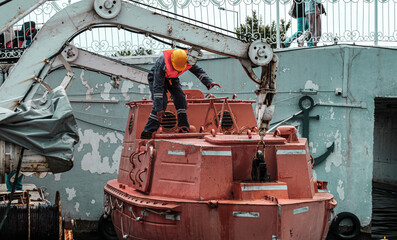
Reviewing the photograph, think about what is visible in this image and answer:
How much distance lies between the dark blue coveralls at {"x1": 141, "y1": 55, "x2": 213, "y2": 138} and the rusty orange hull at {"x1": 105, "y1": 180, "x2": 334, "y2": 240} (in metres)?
1.61

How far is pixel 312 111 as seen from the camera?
1303 centimetres

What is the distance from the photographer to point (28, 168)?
6613mm

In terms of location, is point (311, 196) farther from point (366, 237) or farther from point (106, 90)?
point (106, 90)

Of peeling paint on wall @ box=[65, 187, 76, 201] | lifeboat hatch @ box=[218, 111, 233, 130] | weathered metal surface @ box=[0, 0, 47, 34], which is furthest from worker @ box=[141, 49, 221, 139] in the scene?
peeling paint on wall @ box=[65, 187, 76, 201]

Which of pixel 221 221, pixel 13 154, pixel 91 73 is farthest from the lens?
pixel 91 73

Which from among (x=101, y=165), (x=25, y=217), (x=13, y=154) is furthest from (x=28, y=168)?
(x=101, y=165)

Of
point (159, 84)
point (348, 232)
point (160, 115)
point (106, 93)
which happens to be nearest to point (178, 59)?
point (159, 84)

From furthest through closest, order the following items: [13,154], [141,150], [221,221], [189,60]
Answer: [141,150], [189,60], [221,221], [13,154]

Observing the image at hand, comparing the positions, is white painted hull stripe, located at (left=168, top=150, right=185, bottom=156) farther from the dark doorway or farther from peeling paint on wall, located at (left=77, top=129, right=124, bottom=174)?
the dark doorway

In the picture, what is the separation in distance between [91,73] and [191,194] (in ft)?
21.4

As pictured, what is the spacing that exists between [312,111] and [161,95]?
455 cm

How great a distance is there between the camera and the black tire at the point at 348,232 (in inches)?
487

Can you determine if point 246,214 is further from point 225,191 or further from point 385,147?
point 385,147

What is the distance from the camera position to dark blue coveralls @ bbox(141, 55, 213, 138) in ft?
32.4
